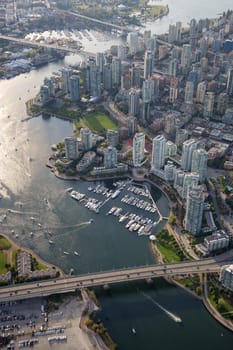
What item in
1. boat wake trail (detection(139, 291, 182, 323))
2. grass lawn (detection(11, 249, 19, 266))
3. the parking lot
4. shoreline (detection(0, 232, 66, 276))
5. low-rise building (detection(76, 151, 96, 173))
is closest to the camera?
the parking lot

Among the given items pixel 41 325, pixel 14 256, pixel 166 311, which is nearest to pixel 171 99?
pixel 14 256

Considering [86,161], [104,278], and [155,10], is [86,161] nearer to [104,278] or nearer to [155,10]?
[104,278]

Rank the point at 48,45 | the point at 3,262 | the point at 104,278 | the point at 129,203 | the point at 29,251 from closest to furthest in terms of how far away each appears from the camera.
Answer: the point at 104,278
the point at 3,262
the point at 29,251
the point at 129,203
the point at 48,45

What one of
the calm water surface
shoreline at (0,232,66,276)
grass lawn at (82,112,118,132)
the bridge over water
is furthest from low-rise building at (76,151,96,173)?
the bridge over water

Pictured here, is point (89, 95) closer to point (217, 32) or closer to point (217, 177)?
point (217, 177)

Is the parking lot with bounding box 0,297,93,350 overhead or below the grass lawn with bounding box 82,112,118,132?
below

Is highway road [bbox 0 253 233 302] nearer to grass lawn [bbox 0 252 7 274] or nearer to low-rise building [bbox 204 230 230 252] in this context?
low-rise building [bbox 204 230 230 252]
